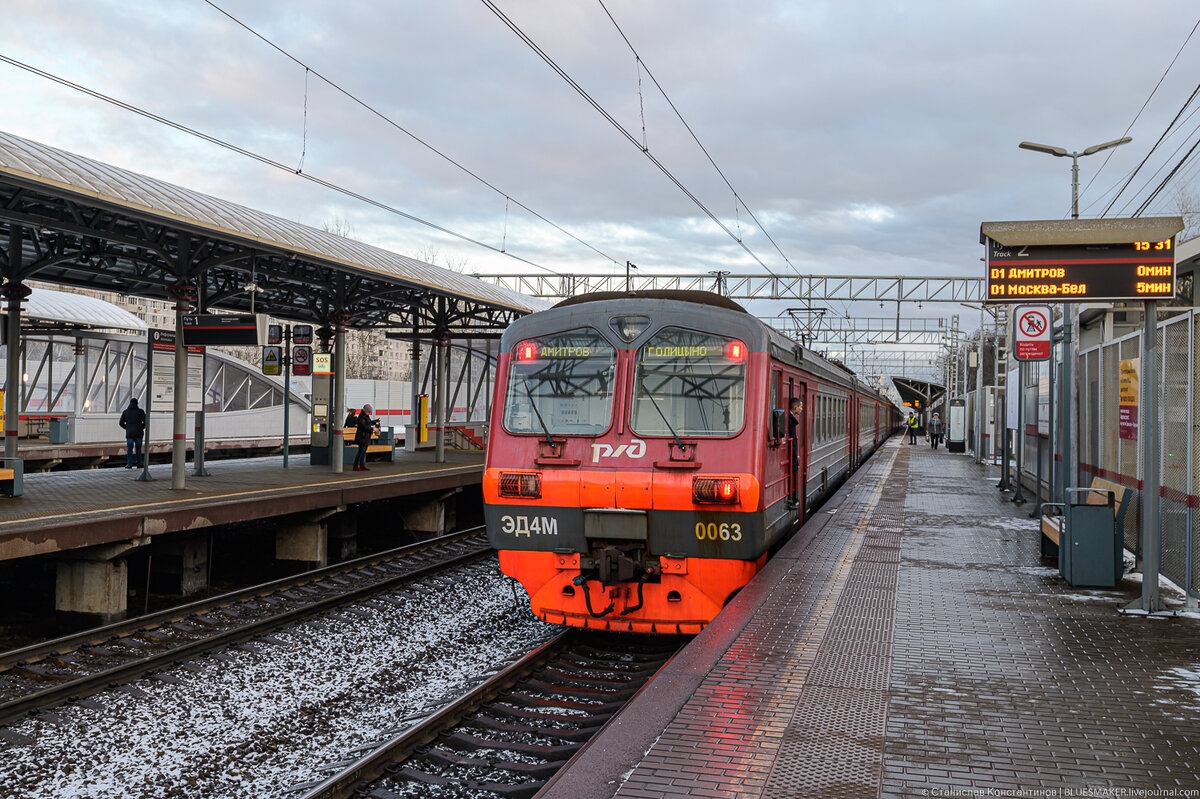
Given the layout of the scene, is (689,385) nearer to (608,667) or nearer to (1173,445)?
(608,667)

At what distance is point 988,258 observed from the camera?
26.5 feet

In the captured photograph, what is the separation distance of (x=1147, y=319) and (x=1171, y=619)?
95.9 inches

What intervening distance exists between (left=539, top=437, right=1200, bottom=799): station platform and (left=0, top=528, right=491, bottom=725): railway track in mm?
4917

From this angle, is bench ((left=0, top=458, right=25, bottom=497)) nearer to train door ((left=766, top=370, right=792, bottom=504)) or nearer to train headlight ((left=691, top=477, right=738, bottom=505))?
train headlight ((left=691, top=477, right=738, bottom=505))

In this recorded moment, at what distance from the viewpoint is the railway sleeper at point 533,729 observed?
6.39 metres

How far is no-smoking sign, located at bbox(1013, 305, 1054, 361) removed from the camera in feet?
46.8

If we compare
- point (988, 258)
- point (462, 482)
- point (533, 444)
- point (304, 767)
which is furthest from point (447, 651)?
point (462, 482)

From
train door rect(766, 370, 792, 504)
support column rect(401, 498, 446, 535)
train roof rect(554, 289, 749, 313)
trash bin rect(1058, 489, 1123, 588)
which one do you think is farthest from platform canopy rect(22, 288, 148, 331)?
trash bin rect(1058, 489, 1123, 588)

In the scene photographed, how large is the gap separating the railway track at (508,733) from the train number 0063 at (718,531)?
1.28 metres

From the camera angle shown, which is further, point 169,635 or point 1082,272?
point 169,635

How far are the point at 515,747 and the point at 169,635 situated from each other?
4917mm

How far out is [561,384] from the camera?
8734mm

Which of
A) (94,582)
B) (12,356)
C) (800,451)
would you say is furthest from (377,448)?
(800,451)

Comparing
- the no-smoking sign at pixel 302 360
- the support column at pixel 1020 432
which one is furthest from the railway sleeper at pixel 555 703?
the no-smoking sign at pixel 302 360
